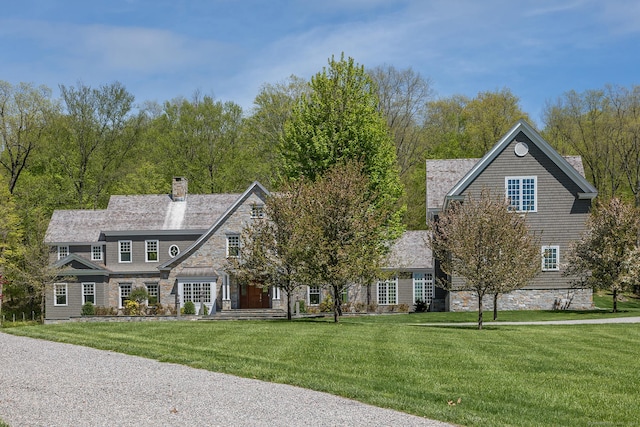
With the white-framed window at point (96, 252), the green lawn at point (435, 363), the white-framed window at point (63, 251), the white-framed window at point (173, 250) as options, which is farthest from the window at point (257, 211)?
the white-framed window at point (63, 251)

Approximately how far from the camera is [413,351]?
17.5m

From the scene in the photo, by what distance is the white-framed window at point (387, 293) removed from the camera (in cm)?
4484

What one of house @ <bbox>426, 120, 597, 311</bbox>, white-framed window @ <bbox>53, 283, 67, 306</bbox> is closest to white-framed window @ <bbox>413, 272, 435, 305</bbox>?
house @ <bbox>426, 120, 597, 311</bbox>

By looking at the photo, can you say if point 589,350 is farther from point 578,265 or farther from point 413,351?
point 578,265

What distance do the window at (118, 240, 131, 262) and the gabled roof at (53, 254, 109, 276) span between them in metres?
1.59

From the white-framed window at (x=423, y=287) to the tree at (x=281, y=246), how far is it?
15.5 m

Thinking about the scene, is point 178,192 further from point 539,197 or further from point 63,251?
point 539,197

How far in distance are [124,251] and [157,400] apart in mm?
38865

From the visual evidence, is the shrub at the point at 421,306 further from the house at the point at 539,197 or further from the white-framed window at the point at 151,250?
the white-framed window at the point at 151,250

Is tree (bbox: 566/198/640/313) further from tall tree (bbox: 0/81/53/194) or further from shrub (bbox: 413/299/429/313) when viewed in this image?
tall tree (bbox: 0/81/53/194)

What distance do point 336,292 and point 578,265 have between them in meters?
13.9

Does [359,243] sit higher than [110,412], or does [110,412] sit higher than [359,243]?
Result: [359,243]

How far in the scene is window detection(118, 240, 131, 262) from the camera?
4875 centimetres

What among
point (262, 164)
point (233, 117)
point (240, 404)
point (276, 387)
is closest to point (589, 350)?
point (276, 387)
